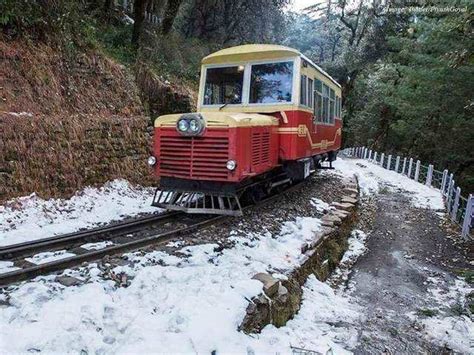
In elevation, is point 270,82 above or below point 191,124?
above

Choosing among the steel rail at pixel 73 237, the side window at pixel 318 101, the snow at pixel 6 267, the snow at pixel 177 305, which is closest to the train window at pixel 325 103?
the side window at pixel 318 101

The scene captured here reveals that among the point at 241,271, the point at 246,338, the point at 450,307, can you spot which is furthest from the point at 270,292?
the point at 450,307

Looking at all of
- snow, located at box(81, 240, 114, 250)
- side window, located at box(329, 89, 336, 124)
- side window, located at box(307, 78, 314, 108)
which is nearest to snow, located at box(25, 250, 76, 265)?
snow, located at box(81, 240, 114, 250)

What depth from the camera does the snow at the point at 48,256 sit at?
476 cm

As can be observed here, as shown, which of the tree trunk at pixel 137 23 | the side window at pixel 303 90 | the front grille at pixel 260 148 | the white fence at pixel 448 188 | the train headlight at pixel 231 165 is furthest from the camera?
the tree trunk at pixel 137 23

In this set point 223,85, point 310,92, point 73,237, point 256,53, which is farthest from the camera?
point 310,92

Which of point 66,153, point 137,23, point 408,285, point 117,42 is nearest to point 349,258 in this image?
point 408,285

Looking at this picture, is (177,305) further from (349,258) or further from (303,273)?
(349,258)

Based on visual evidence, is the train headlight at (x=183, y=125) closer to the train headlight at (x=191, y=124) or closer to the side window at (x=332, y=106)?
the train headlight at (x=191, y=124)

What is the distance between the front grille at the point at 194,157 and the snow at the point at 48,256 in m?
2.33

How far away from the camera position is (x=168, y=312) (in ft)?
12.0

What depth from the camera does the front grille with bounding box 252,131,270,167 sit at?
707 cm

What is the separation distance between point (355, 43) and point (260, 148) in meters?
28.5

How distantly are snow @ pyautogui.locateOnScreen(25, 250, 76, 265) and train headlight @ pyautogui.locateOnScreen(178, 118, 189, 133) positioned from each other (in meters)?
2.57
